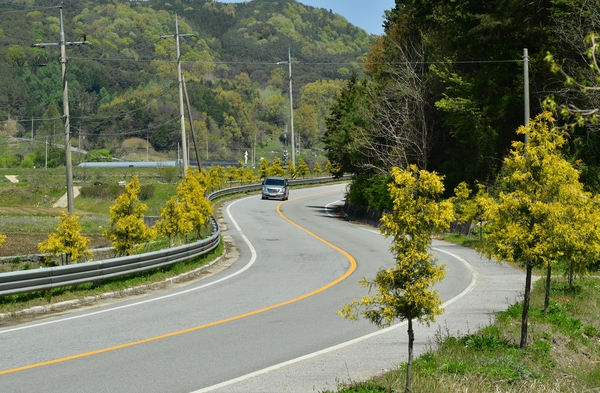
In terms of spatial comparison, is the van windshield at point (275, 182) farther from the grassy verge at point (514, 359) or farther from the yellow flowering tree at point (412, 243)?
the yellow flowering tree at point (412, 243)

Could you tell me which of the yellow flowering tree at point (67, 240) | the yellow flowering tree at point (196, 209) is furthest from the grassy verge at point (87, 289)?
the yellow flowering tree at point (196, 209)

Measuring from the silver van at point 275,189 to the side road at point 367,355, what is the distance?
40.7 m

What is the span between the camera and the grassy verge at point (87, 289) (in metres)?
15.0

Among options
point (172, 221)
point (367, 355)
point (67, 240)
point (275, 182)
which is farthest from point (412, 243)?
point (275, 182)

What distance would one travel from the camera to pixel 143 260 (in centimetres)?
1902

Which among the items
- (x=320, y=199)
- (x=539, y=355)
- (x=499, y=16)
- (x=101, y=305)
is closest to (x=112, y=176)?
(x=320, y=199)

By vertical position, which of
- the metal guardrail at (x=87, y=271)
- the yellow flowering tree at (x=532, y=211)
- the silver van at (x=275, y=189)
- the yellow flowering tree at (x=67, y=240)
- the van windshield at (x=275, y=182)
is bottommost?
the silver van at (x=275, y=189)

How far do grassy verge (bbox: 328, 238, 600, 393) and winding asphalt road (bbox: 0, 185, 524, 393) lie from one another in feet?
1.88

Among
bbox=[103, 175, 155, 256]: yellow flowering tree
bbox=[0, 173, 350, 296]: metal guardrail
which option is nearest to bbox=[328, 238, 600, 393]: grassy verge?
bbox=[0, 173, 350, 296]: metal guardrail

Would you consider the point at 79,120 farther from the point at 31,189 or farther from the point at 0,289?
the point at 0,289

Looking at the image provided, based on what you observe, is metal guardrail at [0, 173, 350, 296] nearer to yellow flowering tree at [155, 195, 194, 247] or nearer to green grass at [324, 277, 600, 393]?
yellow flowering tree at [155, 195, 194, 247]

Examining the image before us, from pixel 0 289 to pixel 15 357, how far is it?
3.71 meters

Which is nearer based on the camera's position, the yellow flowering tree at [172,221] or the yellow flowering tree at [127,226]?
the yellow flowering tree at [127,226]

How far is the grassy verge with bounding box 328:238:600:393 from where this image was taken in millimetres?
10000
